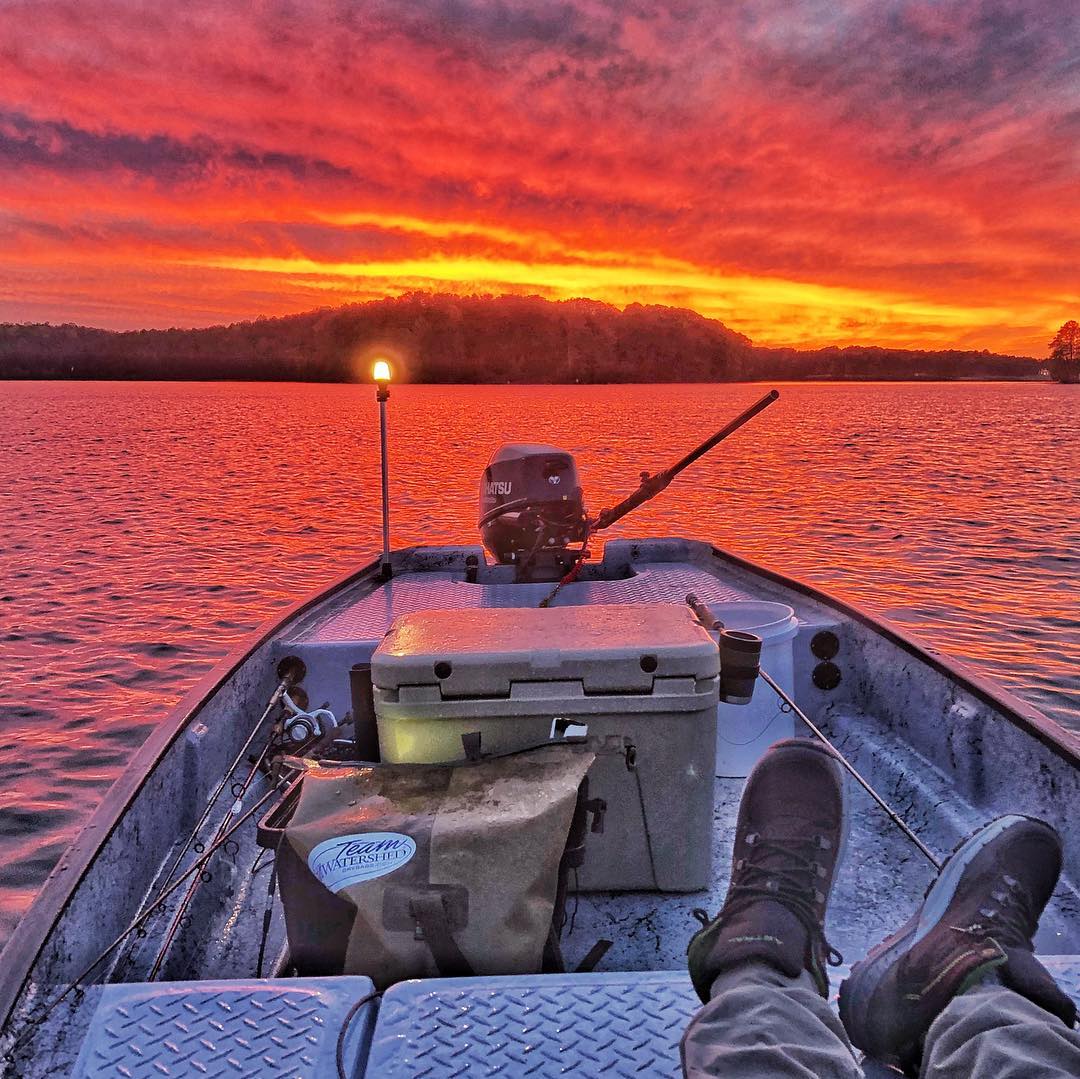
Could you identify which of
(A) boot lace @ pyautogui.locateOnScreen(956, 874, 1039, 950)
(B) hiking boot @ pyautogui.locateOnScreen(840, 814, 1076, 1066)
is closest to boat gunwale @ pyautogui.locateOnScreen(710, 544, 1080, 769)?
(B) hiking boot @ pyautogui.locateOnScreen(840, 814, 1076, 1066)

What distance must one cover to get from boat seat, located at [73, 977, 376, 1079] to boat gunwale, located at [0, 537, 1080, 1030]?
0.29 metres

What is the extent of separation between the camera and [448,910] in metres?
2.28

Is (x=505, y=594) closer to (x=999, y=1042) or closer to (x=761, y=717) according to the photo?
(x=761, y=717)

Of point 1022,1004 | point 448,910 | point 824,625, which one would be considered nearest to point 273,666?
point 448,910

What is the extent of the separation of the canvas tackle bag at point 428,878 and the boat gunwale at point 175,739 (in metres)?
0.70

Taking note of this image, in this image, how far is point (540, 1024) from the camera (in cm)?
210

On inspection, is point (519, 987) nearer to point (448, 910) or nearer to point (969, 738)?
point (448, 910)

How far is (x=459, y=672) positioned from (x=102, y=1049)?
130 cm

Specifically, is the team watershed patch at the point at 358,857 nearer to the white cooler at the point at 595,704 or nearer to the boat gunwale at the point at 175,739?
the white cooler at the point at 595,704

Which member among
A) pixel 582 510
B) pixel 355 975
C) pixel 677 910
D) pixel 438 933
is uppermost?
pixel 582 510

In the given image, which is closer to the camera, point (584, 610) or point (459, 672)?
point (459, 672)

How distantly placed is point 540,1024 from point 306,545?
18577 millimetres

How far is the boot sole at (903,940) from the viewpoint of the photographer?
2.06m

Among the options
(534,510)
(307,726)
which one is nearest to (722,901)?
(307,726)
